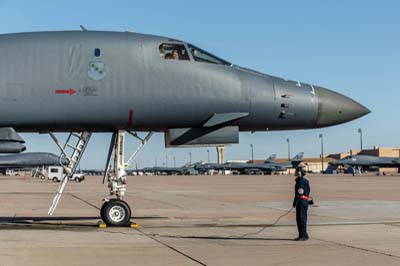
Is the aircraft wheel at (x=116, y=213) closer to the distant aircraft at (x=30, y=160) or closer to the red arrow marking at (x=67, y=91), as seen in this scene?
the red arrow marking at (x=67, y=91)

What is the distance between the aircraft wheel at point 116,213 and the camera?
13.8 metres

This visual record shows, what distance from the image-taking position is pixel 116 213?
13867mm

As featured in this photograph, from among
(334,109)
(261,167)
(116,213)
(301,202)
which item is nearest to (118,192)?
(116,213)

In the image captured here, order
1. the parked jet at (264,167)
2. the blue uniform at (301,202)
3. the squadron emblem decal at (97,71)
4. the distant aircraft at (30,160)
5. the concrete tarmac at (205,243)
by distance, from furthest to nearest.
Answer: the parked jet at (264,167) < the distant aircraft at (30,160) < the squadron emblem decal at (97,71) < the blue uniform at (301,202) < the concrete tarmac at (205,243)

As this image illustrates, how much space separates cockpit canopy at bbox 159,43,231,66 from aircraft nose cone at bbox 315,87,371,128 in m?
2.36

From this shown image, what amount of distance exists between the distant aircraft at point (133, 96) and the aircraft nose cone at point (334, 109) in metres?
0.02

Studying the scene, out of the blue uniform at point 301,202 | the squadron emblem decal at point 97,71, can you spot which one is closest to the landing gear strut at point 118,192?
the squadron emblem decal at point 97,71

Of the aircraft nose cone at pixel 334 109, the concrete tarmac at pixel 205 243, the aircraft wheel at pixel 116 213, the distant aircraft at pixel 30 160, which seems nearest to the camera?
the concrete tarmac at pixel 205 243

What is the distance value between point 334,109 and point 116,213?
5589mm

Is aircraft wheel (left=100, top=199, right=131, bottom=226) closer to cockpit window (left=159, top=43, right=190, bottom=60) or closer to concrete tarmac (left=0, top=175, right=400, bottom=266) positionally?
concrete tarmac (left=0, top=175, right=400, bottom=266)

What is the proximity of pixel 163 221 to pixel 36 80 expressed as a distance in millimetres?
5873

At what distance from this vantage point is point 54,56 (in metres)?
13.4

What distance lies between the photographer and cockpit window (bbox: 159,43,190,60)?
45.5ft

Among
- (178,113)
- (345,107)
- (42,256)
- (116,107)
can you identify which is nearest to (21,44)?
(116,107)
